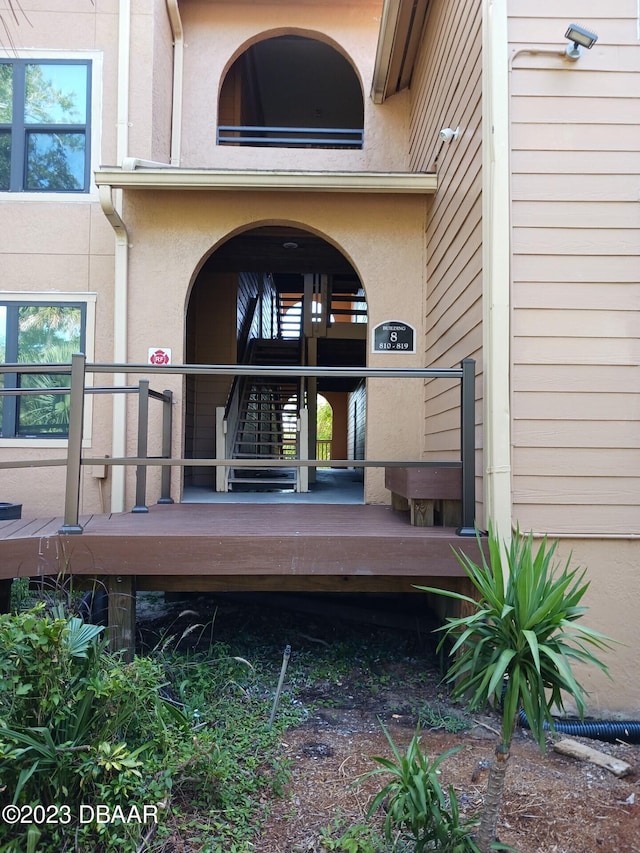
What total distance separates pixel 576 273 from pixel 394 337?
2118 mm

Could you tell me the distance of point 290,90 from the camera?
921cm

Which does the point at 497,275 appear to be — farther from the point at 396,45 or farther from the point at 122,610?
the point at 396,45

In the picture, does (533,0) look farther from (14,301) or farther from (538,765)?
(14,301)

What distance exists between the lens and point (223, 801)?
225 cm

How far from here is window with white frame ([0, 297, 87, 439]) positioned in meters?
5.47

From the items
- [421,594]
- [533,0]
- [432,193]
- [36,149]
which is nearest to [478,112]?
[533,0]

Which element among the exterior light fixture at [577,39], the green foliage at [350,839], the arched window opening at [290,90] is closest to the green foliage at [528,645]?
the green foliage at [350,839]

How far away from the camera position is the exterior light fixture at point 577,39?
315 cm

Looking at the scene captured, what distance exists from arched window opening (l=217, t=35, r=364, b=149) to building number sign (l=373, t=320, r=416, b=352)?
9.67 feet

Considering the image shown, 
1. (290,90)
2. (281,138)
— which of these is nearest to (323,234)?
(281,138)

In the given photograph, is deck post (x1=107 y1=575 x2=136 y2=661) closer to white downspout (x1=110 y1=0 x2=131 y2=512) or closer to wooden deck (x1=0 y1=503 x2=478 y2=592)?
wooden deck (x1=0 y1=503 x2=478 y2=592)

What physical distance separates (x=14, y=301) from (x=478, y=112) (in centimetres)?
444

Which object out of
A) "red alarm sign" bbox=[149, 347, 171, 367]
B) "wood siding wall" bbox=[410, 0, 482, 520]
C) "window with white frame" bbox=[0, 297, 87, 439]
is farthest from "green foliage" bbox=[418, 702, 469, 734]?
"window with white frame" bbox=[0, 297, 87, 439]

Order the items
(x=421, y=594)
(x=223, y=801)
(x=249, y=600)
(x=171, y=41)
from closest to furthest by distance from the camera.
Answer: (x=223, y=801), (x=421, y=594), (x=249, y=600), (x=171, y=41)
